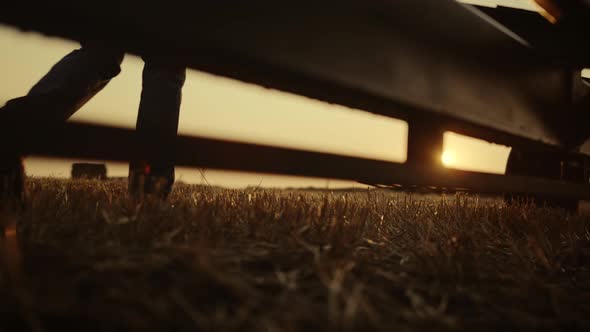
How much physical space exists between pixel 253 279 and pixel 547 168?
9.34ft

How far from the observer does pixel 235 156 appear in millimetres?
1021

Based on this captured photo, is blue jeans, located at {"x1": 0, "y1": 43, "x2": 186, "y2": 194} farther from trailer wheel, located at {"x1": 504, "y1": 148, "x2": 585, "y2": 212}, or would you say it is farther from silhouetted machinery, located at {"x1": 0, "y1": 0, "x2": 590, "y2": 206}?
trailer wheel, located at {"x1": 504, "y1": 148, "x2": 585, "y2": 212}

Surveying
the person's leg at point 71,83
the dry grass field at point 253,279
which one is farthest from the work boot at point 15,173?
the person's leg at point 71,83

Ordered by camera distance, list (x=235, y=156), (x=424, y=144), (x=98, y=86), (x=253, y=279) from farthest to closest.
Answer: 1. (x=98, y=86)
2. (x=424, y=144)
3. (x=235, y=156)
4. (x=253, y=279)

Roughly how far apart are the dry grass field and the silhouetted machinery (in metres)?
0.23

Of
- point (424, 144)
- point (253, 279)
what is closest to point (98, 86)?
point (253, 279)

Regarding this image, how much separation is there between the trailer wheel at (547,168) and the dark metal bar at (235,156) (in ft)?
4.13

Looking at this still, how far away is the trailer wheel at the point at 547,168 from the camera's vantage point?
8.50ft

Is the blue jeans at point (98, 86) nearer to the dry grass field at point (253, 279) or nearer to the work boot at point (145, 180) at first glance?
the work boot at point (145, 180)

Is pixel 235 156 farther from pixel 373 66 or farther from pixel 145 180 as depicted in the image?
pixel 373 66

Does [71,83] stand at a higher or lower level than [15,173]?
higher

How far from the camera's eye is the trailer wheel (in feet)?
8.50

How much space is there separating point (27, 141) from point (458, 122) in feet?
5.14

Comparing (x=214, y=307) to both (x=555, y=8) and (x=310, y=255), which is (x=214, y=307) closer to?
(x=310, y=255)
